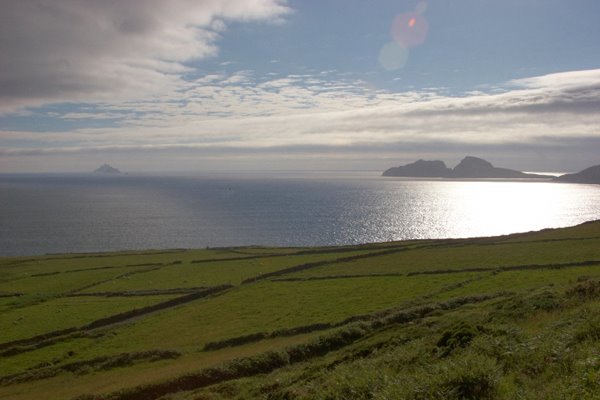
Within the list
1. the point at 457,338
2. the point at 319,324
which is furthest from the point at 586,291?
the point at 319,324

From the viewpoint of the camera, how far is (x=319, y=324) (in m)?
43.0

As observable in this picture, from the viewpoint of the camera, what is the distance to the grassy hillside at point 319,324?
59.3 ft

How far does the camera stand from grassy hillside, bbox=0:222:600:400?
1806 centimetres

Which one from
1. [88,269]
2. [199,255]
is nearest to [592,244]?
[199,255]

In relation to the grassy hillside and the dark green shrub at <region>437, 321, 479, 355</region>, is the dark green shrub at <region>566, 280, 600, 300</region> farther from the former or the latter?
the dark green shrub at <region>437, 321, 479, 355</region>

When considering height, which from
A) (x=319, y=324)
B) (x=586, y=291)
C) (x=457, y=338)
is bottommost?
(x=319, y=324)

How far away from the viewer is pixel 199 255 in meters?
96.8

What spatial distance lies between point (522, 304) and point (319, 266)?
4777 centimetres

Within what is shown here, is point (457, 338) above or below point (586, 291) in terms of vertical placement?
below

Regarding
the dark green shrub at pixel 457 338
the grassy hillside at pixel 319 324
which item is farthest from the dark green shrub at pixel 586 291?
the dark green shrub at pixel 457 338

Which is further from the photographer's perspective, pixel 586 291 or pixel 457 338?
pixel 586 291

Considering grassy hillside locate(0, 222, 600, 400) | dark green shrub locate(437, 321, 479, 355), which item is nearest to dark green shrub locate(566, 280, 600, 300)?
grassy hillside locate(0, 222, 600, 400)

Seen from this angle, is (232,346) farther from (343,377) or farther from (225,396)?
(343,377)

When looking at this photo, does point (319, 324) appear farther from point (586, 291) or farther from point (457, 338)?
point (586, 291)
